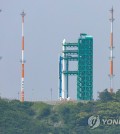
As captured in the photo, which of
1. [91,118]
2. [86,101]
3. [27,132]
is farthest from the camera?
[86,101]

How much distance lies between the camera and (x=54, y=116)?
68.1 metres

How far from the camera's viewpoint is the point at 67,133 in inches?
2518

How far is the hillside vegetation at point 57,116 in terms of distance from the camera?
63.2 metres

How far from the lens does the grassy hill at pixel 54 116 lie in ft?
207

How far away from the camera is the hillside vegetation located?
207 feet

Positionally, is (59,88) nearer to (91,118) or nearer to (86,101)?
(86,101)

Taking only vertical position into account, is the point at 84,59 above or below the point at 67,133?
above

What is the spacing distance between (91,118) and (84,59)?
695 centimetres

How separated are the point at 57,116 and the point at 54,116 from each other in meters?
0.21

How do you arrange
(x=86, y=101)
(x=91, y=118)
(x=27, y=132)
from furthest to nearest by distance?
(x=86, y=101) < (x=91, y=118) < (x=27, y=132)

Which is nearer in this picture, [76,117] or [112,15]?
[76,117]

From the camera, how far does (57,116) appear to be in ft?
223

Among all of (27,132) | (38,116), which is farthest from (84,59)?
(27,132)

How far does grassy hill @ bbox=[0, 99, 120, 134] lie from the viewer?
63.1 meters
